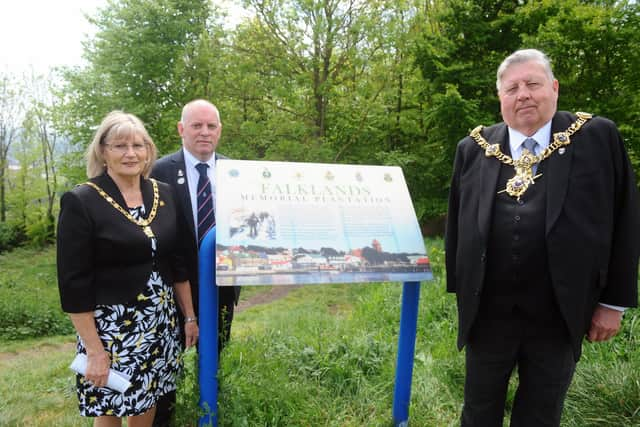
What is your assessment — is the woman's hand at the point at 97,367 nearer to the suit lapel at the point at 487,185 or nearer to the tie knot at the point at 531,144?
the suit lapel at the point at 487,185

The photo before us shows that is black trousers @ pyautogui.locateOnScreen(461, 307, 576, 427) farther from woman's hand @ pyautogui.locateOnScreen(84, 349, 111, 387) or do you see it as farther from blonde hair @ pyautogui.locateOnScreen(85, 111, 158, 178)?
blonde hair @ pyautogui.locateOnScreen(85, 111, 158, 178)

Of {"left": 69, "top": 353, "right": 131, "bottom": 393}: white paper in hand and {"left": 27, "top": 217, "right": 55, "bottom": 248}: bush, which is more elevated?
{"left": 69, "top": 353, "right": 131, "bottom": 393}: white paper in hand

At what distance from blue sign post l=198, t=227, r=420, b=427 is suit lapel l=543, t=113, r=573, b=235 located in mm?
926

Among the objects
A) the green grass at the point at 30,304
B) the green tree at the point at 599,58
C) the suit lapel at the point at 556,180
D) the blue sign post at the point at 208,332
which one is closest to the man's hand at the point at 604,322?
the suit lapel at the point at 556,180

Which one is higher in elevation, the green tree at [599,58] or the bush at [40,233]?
the green tree at [599,58]

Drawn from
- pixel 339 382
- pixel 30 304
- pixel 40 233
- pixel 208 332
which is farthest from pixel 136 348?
pixel 40 233

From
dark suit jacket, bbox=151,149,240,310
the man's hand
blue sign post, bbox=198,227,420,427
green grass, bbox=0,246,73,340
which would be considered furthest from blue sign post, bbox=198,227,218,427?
green grass, bbox=0,246,73,340

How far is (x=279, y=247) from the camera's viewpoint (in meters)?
2.30

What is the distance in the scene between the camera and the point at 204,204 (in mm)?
2992

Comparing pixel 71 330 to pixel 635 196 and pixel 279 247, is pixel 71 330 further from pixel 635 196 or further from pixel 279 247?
pixel 635 196

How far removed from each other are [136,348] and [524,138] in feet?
7.20

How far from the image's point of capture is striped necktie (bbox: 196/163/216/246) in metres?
2.95

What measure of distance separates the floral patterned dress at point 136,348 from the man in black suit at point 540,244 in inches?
61.6

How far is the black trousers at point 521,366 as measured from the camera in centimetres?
205
